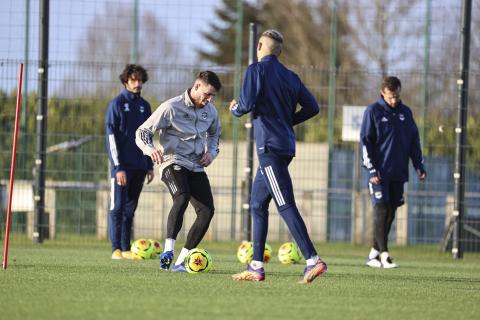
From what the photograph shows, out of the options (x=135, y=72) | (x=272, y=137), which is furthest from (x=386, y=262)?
(x=272, y=137)

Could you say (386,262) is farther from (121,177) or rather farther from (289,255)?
(121,177)

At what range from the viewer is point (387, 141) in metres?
13.0

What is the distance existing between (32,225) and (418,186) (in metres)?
6.38

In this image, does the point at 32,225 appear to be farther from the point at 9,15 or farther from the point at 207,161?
the point at 207,161

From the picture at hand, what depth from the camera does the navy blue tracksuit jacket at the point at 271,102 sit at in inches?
373

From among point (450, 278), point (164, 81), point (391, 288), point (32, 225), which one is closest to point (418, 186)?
point (164, 81)

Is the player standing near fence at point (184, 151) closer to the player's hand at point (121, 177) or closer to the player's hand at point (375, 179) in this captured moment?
the player's hand at point (121, 177)

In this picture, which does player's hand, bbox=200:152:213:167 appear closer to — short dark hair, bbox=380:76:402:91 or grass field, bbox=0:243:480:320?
grass field, bbox=0:243:480:320

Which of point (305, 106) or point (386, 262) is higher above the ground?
point (305, 106)

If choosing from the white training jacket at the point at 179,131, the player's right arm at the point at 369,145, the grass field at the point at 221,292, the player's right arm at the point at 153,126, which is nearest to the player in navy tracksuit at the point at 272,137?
the grass field at the point at 221,292

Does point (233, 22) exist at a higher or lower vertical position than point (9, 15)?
higher

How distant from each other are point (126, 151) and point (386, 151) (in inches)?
117

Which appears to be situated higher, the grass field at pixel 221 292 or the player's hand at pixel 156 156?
the player's hand at pixel 156 156

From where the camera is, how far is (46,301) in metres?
7.49
